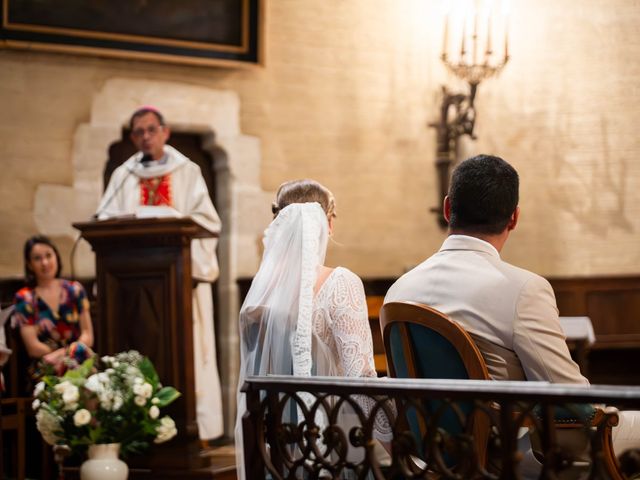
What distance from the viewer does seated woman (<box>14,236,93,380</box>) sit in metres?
5.77

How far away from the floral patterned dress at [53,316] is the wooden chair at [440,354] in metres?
3.65

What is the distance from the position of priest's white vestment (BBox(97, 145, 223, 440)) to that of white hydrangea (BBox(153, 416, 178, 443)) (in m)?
1.85

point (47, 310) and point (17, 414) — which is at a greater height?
point (47, 310)

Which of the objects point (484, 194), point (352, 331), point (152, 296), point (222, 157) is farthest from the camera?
point (222, 157)

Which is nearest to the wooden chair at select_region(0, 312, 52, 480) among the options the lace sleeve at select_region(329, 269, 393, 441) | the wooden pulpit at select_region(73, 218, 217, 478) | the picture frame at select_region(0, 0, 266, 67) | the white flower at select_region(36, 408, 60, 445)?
the wooden pulpit at select_region(73, 218, 217, 478)

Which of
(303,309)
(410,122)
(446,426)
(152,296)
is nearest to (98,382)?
(152,296)

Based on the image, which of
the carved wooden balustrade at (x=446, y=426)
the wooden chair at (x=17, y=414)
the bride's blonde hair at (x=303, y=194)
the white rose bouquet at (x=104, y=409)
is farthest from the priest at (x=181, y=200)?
the carved wooden balustrade at (x=446, y=426)

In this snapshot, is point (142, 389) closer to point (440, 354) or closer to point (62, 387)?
point (62, 387)

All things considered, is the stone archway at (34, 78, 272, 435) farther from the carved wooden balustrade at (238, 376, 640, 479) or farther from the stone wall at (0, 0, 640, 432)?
the carved wooden balustrade at (238, 376, 640, 479)

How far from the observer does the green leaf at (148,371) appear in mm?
4449

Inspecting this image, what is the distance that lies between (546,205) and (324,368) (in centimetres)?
521

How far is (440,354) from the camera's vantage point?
248cm

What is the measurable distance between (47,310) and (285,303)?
2.73 meters

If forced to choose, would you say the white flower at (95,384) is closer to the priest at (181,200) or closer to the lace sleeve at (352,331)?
the lace sleeve at (352,331)
